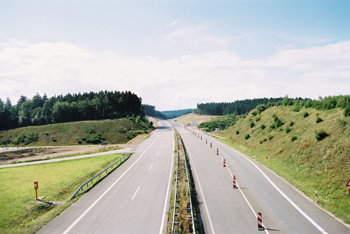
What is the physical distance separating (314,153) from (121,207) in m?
20.3

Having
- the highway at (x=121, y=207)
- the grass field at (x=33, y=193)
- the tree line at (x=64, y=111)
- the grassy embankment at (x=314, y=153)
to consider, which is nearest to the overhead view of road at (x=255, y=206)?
Result: the grassy embankment at (x=314, y=153)

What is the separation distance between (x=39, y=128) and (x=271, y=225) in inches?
3810

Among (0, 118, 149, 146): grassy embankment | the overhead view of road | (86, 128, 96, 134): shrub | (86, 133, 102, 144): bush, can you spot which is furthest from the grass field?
(86, 128, 96, 134): shrub

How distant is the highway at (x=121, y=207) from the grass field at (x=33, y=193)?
148 centimetres

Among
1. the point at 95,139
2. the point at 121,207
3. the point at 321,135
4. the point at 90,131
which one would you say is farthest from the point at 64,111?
the point at 321,135

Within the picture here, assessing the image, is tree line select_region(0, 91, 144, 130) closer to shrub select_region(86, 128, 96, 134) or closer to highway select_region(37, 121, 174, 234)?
shrub select_region(86, 128, 96, 134)

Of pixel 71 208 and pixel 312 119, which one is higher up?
pixel 312 119

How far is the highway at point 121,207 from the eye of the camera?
41.6 ft

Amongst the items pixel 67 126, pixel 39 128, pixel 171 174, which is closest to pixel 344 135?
pixel 171 174

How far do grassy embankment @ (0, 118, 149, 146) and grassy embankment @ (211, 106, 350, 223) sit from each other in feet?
165

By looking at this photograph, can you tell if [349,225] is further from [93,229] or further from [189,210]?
[93,229]

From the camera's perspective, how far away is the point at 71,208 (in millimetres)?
15648

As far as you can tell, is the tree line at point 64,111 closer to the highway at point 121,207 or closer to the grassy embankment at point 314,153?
the grassy embankment at point 314,153

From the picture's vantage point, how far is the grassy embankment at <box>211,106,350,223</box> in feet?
54.1
